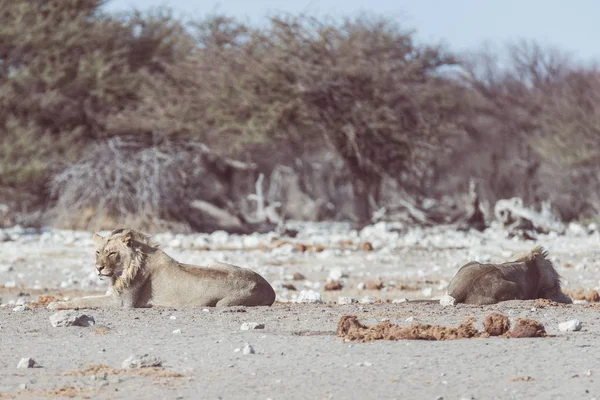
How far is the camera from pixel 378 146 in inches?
1123

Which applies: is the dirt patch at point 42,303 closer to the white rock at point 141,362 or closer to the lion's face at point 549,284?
the white rock at point 141,362

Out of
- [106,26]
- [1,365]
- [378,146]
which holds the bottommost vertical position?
[1,365]

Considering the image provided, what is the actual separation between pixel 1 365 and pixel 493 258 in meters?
10.8

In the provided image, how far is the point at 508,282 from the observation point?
1000cm

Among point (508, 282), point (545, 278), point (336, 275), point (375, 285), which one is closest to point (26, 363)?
point (508, 282)

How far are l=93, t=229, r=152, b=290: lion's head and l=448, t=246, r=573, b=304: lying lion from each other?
8.81 feet

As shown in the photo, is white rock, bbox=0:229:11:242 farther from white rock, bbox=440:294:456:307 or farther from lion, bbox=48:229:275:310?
white rock, bbox=440:294:456:307

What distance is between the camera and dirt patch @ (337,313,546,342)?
7832 mm

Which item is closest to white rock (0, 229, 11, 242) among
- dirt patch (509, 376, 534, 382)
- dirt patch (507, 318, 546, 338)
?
dirt patch (507, 318, 546, 338)

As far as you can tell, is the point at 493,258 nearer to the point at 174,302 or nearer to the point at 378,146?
the point at 174,302

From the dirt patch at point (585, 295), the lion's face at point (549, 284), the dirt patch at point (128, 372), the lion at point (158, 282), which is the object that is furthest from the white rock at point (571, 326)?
the dirt patch at point (585, 295)

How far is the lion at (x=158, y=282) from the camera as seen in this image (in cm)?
964

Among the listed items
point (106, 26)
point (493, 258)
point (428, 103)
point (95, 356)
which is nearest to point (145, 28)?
point (106, 26)

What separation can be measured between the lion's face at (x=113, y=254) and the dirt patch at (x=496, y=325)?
329 centimetres
